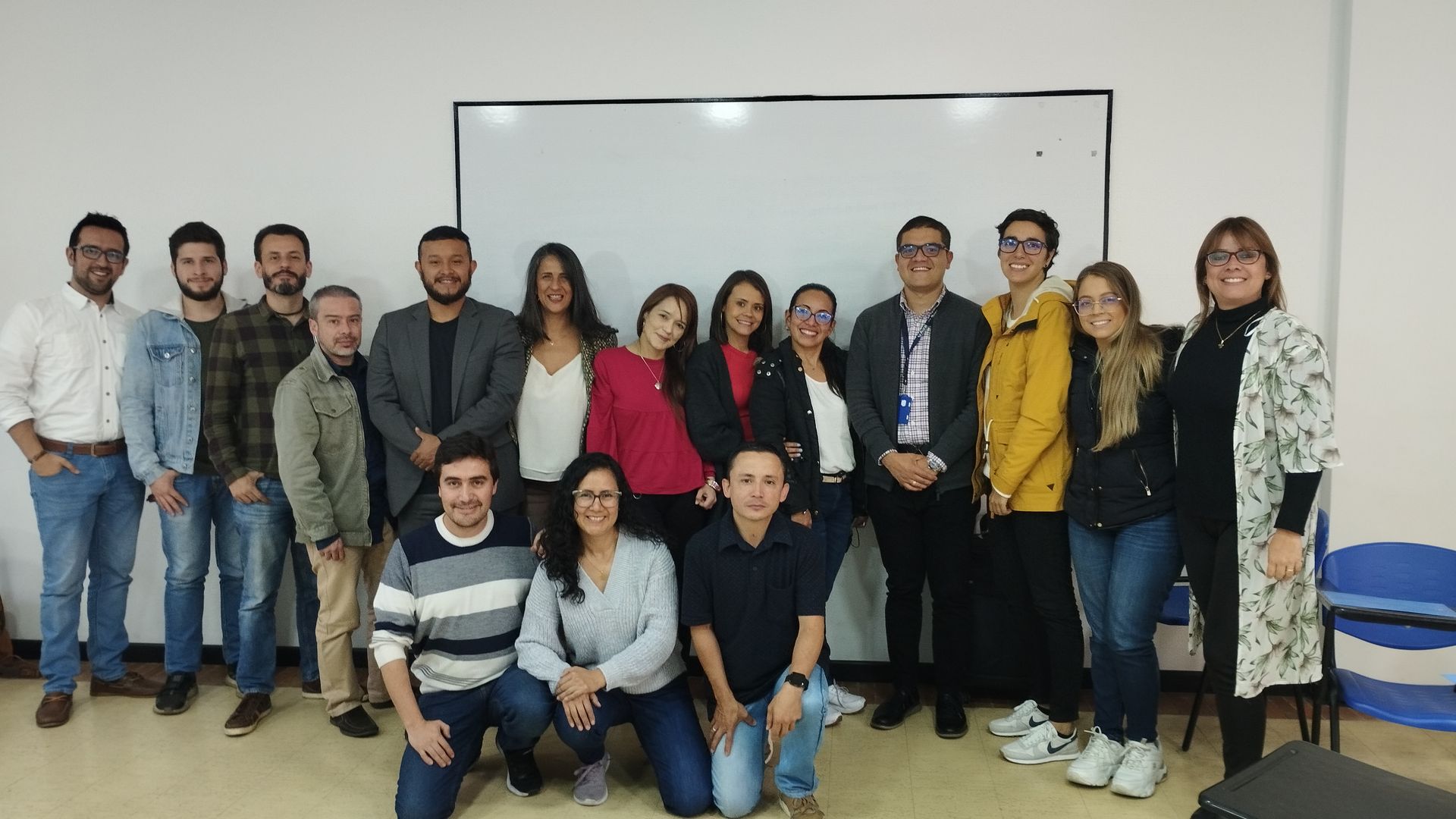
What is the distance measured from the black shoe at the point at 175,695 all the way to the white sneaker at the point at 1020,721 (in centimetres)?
292

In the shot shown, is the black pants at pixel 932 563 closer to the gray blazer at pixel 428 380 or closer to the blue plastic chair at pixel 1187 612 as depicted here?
the blue plastic chair at pixel 1187 612

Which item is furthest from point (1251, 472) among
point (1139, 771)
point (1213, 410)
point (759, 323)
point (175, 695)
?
point (175, 695)

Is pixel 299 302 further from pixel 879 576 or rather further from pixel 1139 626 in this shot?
pixel 1139 626

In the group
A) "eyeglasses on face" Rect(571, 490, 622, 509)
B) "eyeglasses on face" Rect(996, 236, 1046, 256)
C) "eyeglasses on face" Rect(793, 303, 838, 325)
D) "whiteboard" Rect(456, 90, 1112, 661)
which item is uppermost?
"whiteboard" Rect(456, 90, 1112, 661)

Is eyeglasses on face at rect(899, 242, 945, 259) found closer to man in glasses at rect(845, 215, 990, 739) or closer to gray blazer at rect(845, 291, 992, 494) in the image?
man in glasses at rect(845, 215, 990, 739)

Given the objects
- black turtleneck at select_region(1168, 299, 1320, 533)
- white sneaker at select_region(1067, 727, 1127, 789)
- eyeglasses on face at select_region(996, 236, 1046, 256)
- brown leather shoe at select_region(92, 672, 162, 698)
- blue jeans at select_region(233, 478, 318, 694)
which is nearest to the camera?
black turtleneck at select_region(1168, 299, 1320, 533)

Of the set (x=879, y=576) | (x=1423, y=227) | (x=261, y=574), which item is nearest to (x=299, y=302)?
(x=261, y=574)

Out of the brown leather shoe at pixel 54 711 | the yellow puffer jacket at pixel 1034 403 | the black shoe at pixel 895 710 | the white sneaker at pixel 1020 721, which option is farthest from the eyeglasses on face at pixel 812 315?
the brown leather shoe at pixel 54 711

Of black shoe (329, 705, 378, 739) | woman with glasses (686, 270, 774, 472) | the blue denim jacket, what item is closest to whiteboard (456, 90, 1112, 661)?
woman with glasses (686, 270, 774, 472)

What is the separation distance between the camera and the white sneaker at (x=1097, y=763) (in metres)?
2.75

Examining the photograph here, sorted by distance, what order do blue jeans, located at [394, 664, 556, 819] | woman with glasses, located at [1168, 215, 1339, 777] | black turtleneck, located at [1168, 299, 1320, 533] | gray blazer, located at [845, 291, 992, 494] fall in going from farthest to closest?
gray blazer, located at [845, 291, 992, 494], blue jeans, located at [394, 664, 556, 819], black turtleneck, located at [1168, 299, 1320, 533], woman with glasses, located at [1168, 215, 1339, 777]

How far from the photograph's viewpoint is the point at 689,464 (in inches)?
126

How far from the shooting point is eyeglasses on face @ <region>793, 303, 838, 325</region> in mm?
3121

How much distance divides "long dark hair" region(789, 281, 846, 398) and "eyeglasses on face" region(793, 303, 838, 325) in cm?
3
